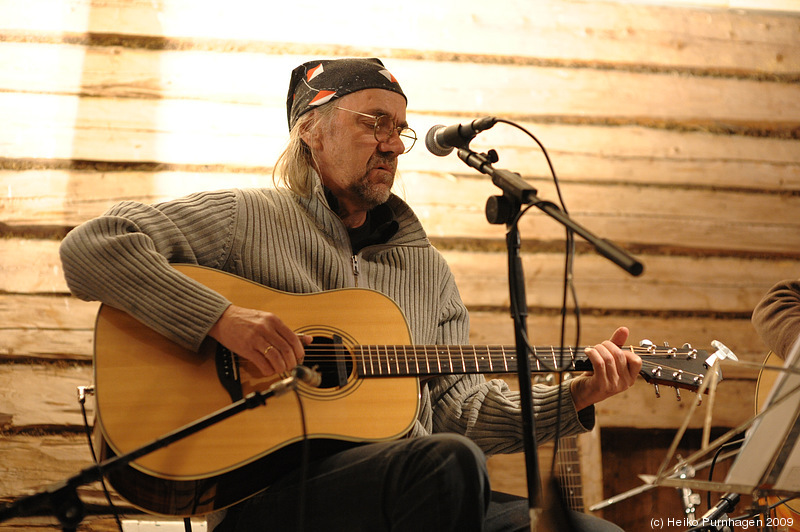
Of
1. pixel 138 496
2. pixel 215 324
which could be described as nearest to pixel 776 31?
pixel 215 324

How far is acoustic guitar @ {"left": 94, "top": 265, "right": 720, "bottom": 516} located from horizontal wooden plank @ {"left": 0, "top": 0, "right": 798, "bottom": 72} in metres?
1.71

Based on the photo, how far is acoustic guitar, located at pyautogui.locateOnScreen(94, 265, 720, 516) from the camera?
1838mm

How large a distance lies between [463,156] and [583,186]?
189cm

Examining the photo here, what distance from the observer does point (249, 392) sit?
6.49ft

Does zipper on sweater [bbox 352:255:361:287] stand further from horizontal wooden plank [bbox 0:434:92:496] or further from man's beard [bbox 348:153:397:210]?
horizontal wooden plank [bbox 0:434:92:496]

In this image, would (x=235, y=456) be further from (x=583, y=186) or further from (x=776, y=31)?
(x=776, y=31)

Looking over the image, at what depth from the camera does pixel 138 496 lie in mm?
1813

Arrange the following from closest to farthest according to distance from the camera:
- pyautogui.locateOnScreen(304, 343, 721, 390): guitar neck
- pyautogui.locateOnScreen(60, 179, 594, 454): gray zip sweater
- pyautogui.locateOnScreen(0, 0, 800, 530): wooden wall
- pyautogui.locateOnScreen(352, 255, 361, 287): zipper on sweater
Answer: pyautogui.locateOnScreen(60, 179, 594, 454): gray zip sweater
pyautogui.locateOnScreen(304, 343, 721, 390): guitar neck
pyautogui.locateOnScreen(352, 255, 361, 287): zipper on sweater
pyautogui.locateOnScreen(0, 0, 800, 530): wooden wall

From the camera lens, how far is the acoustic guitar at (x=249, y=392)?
1.84 meters

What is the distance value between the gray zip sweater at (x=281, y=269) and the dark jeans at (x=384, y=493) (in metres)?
0.48

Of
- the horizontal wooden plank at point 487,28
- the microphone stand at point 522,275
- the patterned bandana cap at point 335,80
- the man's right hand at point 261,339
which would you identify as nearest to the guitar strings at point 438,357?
the man's right hand at point 261,339

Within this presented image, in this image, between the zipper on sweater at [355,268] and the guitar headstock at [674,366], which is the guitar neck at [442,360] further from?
the zipper on sweater at [355,268]

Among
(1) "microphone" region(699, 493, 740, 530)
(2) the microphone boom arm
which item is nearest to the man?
(2) the microphone boom arm

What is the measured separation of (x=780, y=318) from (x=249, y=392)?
7.12 feet
